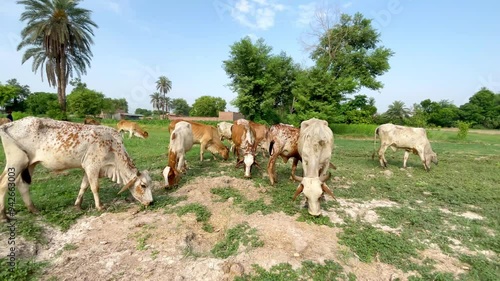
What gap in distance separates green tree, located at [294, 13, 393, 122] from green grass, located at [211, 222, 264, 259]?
94.8 ft

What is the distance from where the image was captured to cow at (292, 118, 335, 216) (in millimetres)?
5391

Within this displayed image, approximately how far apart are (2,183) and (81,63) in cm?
3672

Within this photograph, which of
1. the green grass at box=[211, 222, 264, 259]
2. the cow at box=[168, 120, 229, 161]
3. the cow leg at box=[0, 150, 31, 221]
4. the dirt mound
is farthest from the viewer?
the cow at box=[168, 120, 229, 161]

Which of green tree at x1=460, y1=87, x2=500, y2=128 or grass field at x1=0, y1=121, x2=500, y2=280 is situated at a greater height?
green tree at x1=460, y1=87, x2=500, y2=128

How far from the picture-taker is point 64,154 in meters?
5.18

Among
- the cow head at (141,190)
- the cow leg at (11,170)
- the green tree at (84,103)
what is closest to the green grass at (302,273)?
the cow head at (141,190)

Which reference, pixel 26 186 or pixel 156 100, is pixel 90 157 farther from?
pixel 156 100

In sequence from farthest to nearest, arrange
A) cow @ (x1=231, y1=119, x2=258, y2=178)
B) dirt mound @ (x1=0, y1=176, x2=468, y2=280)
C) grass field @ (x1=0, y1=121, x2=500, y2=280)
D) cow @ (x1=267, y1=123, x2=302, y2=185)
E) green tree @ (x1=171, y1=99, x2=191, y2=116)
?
green tree @ (x1=171, y1=99, x2=191, y2=116), cow @ (x1=231, y1=119, x2=258, y2=178), cow @ (x1=267, y1=123, x2=302, y2=185), grass field @ (x1=0, y1=121, x2=500, y2=280), dirt mound @ (x1=0, y1=176, x2=468, y2=280)

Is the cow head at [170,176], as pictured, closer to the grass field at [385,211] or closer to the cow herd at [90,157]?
the cow herd at [90,157]

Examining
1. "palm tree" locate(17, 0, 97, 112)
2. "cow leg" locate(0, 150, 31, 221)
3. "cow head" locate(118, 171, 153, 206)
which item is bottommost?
"cow head" locate(118, 171, 153, 206)

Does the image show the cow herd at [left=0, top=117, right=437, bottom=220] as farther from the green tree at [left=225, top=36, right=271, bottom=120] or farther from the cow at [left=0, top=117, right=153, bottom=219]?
the green tree at [left=225, top=36, right=271, bottom=120]

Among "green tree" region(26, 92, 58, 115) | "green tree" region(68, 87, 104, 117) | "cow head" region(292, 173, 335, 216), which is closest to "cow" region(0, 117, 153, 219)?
"cow head" region(292, 173, 335, 216)

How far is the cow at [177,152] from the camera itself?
23.7ft

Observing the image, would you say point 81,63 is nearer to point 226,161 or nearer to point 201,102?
point 226,161
